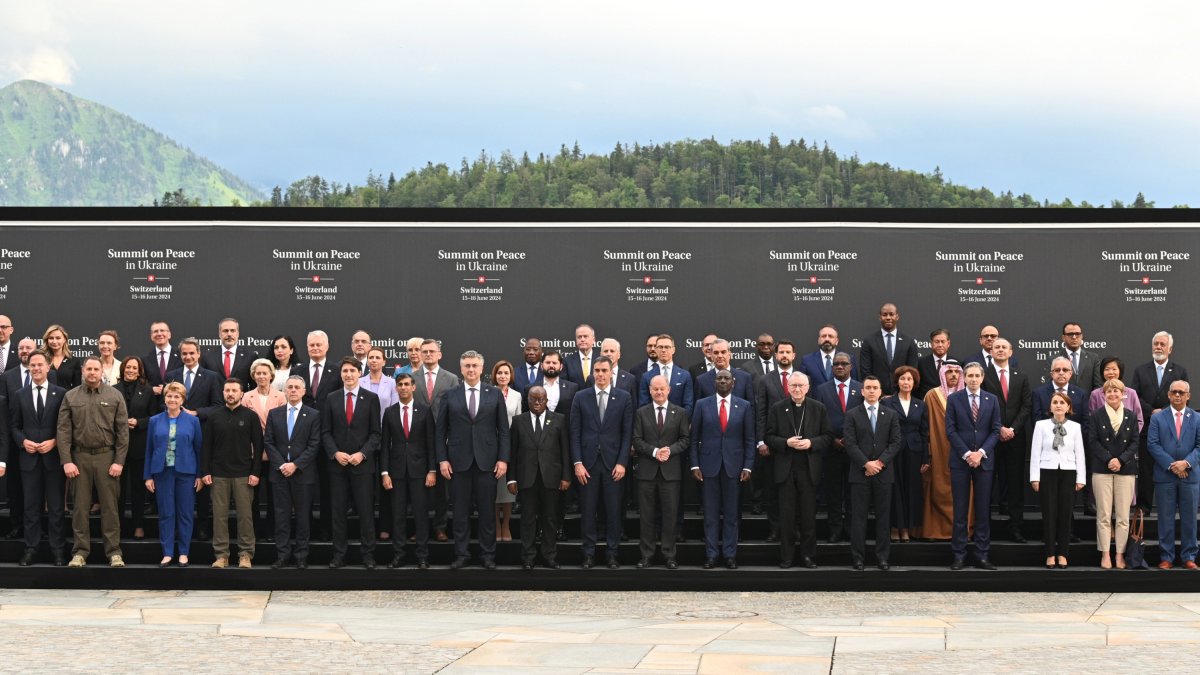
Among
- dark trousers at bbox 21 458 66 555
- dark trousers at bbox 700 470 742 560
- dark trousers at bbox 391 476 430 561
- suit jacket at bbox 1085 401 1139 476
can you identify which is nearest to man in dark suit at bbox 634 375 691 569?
dark trousers at bbox 700 470 742 560

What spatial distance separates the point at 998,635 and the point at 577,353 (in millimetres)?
4974

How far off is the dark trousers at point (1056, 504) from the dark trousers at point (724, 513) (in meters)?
2.51

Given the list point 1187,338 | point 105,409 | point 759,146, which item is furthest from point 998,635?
point 759,146

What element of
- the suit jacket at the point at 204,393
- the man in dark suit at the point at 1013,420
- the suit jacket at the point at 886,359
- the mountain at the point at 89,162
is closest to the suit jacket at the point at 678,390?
the suit jacket at the point at 886,359

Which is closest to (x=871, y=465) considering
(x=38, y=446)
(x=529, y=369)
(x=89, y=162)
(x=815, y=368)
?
(x=815, y=368)

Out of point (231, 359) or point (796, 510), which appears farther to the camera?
point (231, 359)

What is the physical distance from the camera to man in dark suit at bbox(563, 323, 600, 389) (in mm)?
11531

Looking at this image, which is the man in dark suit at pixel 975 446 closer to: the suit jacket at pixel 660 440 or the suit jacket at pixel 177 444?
the suit jacket at pixel 660 440

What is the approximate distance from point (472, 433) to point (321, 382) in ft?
5.23

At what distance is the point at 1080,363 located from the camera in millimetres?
12062

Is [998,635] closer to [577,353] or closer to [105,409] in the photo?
[577,353]

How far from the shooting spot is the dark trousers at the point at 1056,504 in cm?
1064

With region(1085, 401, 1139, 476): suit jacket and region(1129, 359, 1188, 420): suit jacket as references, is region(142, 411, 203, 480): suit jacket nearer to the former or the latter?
region(1085, 401, 1139, 476): suit jacket

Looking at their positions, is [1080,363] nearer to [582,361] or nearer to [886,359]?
[886,359]
